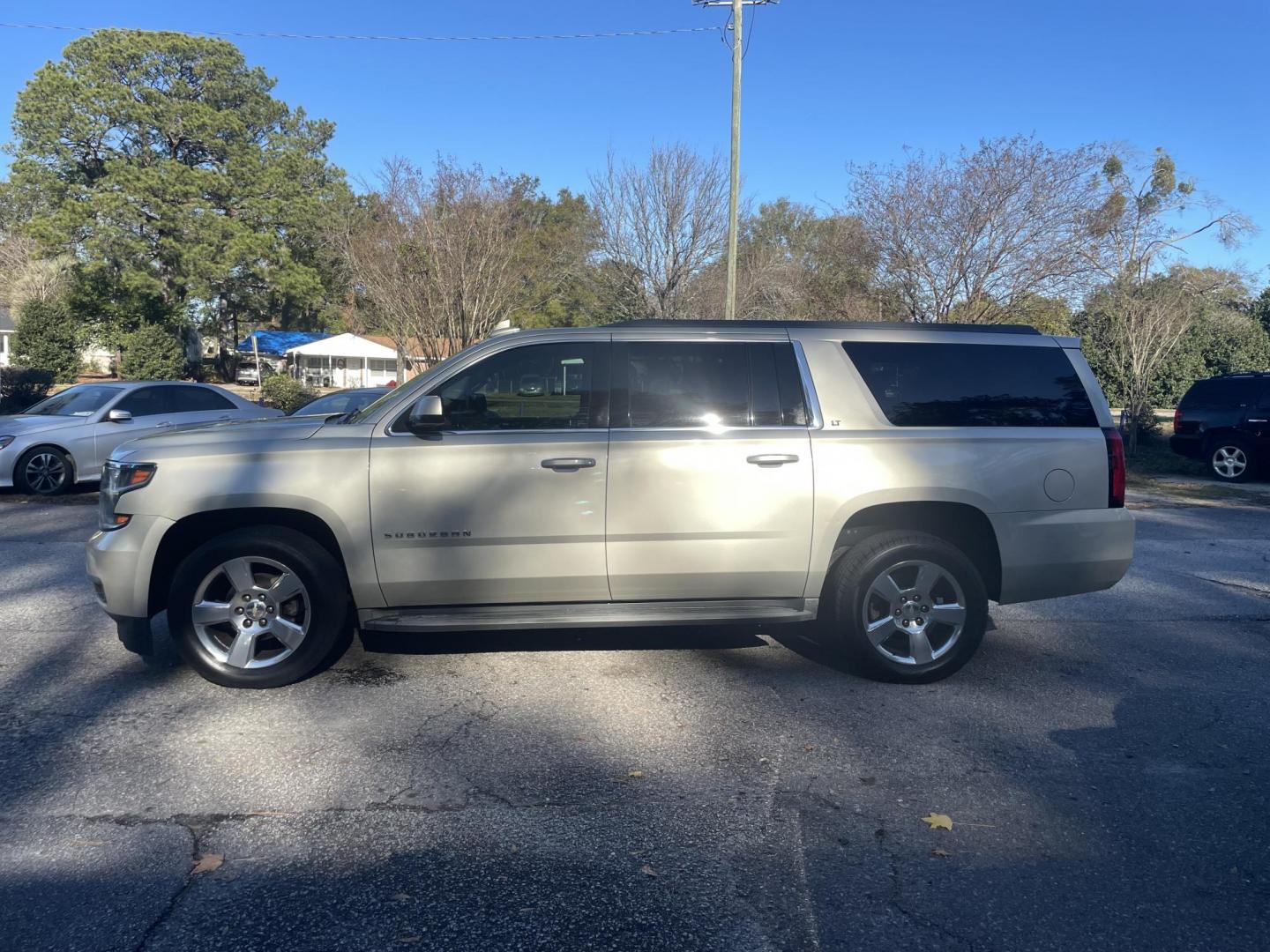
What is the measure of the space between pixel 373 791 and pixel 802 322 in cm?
335

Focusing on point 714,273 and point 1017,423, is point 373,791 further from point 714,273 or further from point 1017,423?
point 714,273

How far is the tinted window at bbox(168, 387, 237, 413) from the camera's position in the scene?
12609mm

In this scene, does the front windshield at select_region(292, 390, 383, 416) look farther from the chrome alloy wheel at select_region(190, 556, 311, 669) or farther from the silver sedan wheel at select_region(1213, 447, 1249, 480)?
the silver sedan wheel at select_region(1213, 447, 1249, 480)

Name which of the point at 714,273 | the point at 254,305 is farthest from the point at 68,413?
the point at 254,305

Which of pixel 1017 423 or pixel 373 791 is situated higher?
pixel 1017 423

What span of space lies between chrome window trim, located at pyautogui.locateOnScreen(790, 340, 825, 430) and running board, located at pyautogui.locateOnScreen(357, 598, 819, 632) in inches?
40.4

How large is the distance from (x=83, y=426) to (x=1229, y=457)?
17138 millimetres

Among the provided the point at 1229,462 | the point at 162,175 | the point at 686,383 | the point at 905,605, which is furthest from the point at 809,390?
the point at 162,175

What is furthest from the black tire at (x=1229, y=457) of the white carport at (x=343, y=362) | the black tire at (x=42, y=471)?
the white carport at (x=343, y=362)

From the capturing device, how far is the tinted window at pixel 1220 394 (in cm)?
1509

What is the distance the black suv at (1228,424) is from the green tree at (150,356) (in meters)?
34.6

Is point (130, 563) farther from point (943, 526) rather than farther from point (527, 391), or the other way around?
point (943, 526)

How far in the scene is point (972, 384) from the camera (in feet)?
17.3

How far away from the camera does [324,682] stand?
506 cm
